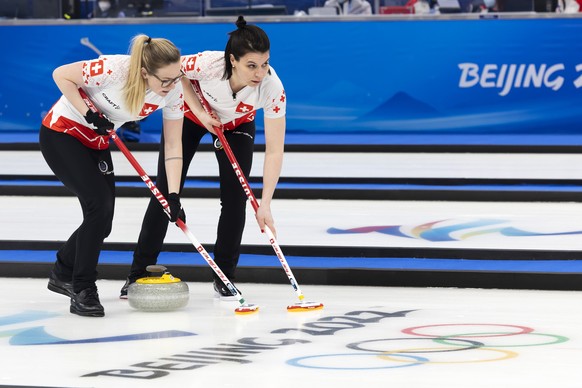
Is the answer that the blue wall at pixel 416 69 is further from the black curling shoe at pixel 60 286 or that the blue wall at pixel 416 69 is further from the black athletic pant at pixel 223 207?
the black curling shoe at pixel 60 286

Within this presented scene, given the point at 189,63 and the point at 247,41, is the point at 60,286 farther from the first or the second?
the point at 247,41

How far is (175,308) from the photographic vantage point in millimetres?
4312

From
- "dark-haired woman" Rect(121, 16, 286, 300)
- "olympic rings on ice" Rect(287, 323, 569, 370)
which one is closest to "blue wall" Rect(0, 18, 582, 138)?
"dark-haired woman" Rect(121, 16, 286, 300)

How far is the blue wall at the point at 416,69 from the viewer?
30.5ft

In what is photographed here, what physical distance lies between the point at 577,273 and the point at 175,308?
165 centimetres

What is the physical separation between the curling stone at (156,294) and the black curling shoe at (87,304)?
14 centimetres

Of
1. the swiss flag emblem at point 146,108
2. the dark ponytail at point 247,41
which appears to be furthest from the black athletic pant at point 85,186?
the dark ponytail at point 247,41

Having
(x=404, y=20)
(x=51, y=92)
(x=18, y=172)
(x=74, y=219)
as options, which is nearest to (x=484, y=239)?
(x=74, y=219)

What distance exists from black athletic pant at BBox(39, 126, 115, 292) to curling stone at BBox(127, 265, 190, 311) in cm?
17

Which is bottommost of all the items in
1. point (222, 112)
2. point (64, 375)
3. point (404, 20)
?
point (64, 375)

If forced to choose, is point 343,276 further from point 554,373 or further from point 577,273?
point 554,373

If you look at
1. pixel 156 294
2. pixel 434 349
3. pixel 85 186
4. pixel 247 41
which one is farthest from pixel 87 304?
pixel 434 349

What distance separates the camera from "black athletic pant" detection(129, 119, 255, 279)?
448 cm

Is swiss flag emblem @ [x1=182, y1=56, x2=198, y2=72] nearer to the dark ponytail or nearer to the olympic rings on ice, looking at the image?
the dark ponytail
